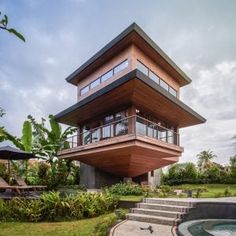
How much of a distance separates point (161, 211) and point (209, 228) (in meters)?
1.84

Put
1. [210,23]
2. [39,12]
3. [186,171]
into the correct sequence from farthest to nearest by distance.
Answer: [186,171] → [210,23] → [39,12]

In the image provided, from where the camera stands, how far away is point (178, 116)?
20188mm

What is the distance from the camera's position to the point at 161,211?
9680 mm

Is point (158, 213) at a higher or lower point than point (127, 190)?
lower

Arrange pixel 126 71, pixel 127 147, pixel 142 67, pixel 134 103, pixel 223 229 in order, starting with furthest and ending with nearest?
pixel 142 67 → pixel 126 71 → pixel 134 103 → pixel 127 147 → pixel 223 229

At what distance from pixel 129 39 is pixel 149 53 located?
232 cm

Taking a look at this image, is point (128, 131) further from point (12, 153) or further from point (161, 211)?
point (12, 153)

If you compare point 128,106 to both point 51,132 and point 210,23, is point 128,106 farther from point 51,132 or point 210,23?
point 51,132

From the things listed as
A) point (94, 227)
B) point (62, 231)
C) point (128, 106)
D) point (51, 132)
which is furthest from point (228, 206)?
point (51, 132)

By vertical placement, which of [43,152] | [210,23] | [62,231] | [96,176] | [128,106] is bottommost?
[62,231]

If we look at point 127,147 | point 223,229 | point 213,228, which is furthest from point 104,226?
point 127,147

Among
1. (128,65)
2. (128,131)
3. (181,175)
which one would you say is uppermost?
(128,65)

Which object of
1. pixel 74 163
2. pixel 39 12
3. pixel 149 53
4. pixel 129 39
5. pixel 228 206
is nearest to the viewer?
pixel 39 12

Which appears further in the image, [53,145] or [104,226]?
[53,145]
